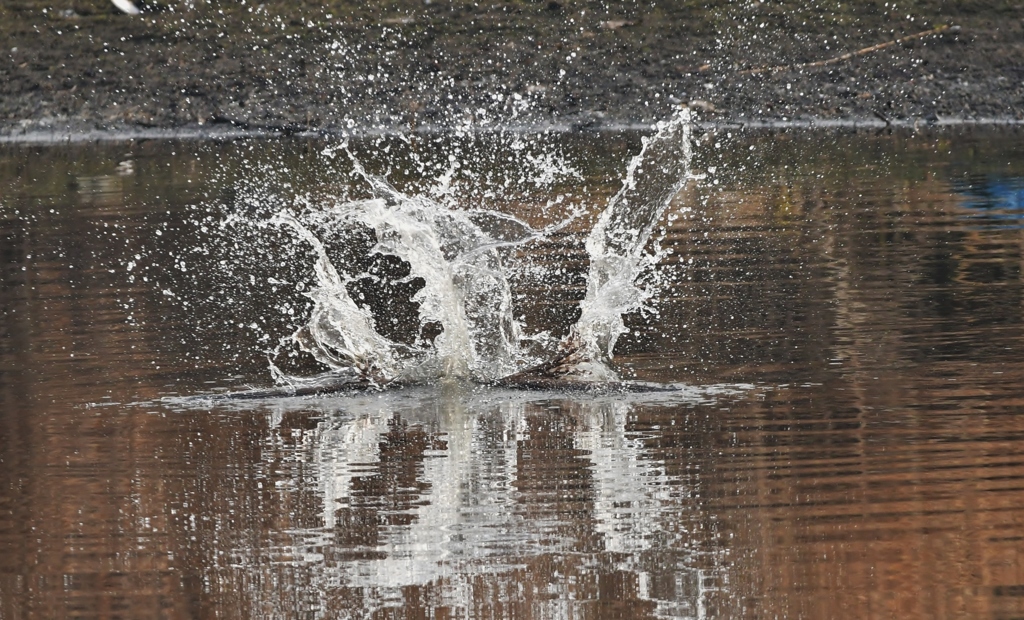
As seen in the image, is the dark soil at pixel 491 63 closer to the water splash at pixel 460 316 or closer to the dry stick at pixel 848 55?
the dry stick at pixel 848 55

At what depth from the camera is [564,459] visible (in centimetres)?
787

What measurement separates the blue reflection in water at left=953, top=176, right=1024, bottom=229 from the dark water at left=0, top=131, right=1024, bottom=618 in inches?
44.8

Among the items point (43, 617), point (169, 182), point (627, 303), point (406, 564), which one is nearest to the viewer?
point (43, 617)

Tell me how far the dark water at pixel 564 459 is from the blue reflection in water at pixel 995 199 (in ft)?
3.74

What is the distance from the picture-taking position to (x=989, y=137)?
81.6 ft

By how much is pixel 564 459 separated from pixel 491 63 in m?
21.5

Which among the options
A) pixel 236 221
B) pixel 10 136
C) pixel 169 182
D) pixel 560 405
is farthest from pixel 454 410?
pixel 10 136

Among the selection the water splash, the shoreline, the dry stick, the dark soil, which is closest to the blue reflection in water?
the water splash

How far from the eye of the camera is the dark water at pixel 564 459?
6.09 m

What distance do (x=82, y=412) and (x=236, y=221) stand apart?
892 centimetres

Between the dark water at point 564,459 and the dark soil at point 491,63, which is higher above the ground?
the dark soil at point 491,63

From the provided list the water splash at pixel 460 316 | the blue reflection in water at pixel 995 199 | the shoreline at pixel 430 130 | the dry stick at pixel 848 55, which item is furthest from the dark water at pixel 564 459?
the dry stick at pixel 848 55

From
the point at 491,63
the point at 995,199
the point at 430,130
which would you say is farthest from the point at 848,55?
the point at 995,199

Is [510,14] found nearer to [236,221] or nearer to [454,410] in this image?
[236,221]
